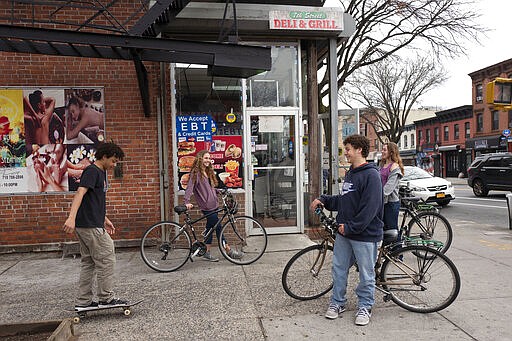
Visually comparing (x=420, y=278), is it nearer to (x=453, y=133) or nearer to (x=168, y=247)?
(x=168, y=247)

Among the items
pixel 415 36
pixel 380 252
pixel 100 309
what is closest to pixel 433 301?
pixel 380 252

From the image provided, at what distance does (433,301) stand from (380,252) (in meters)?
0.73

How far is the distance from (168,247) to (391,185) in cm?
329

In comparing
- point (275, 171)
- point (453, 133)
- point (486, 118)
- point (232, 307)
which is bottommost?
point (232, 307)

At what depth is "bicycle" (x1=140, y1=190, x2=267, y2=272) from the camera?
18.7 ft

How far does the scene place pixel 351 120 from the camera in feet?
30.3

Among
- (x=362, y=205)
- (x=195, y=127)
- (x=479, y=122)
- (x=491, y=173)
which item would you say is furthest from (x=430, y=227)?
(x=479, y=122)

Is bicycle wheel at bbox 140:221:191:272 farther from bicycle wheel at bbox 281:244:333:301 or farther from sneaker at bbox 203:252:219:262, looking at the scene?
bicycle wheel at bbox 281:244:333:301

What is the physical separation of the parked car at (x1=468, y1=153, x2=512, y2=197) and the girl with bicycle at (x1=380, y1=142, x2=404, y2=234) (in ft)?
42.1

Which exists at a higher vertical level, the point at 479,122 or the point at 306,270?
the point at 479,122

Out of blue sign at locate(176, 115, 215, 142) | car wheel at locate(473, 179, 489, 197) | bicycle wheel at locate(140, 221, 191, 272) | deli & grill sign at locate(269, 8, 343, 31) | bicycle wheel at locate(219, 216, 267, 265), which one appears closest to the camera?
bicycle wheel at locate(140, 221, 191, 272)

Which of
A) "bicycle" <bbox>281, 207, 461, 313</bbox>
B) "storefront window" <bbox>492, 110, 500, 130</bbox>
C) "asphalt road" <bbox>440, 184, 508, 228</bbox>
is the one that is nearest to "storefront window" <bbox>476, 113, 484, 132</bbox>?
"storefront window" <bbox>492, 110, 500, 130</bbox>

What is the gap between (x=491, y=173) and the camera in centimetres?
1670

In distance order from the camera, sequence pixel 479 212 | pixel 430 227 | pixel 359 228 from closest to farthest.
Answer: pixel 359 228 < pixel 430 227 < pixel 479 212
